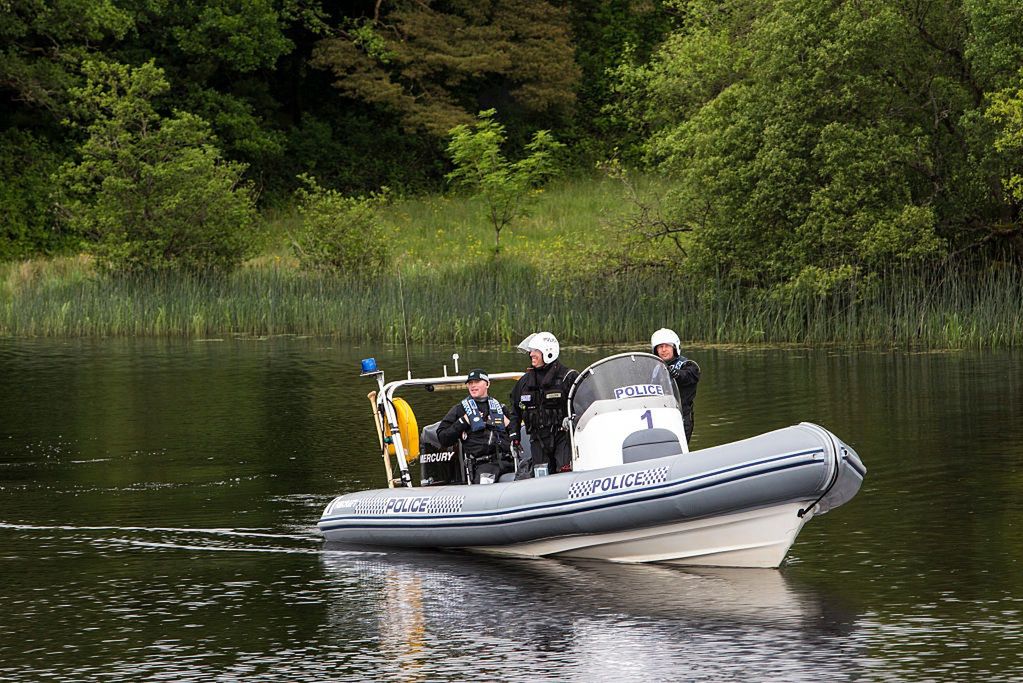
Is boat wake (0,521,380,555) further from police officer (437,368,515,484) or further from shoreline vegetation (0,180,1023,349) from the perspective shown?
shoreline vegetation (0,180,1023,349)

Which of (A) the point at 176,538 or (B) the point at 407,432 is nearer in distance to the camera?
(A) the point at 176,538

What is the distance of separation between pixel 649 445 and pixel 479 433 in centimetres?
162

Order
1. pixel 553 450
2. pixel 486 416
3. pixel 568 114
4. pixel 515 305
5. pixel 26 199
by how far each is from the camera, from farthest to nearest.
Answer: pixel 568 114 < pixel 26 199 < pixel 515 305 < pixel 486 416 < pixel 553 450

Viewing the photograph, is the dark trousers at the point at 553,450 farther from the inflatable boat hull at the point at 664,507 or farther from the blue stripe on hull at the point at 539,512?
the blue stripe on hull at the point at 539,512

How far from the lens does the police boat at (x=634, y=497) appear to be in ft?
37.7

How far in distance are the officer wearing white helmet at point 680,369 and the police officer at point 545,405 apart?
101 cm

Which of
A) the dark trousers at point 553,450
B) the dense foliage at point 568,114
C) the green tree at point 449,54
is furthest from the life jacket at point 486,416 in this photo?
the green tree at point 449,54

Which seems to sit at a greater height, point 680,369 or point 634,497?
point 680,369

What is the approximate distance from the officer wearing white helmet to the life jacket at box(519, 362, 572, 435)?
1.00 m

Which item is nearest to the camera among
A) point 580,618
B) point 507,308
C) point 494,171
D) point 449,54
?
point 580,618

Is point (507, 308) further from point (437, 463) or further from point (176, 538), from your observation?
point (176, 538)

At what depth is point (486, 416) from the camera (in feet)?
44.4

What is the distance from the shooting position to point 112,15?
4666cm

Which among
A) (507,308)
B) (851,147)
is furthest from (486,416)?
(507,308)
